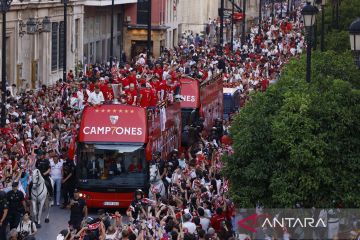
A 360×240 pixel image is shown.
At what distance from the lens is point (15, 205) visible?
24.0m

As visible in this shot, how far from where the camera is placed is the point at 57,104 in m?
37.7

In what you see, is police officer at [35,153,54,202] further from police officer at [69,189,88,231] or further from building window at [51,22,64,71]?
building window at [51,22,64,71]

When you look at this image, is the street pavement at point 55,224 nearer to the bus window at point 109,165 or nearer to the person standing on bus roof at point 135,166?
the bus window at point 109,165

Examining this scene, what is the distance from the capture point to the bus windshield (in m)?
27.9

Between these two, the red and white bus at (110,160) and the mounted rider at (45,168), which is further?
the red and white bus at (110,160)

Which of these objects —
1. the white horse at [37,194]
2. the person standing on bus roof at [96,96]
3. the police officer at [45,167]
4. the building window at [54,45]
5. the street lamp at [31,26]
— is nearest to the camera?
the white horse at [37,194]

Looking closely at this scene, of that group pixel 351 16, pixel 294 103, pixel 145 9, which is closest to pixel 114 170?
pixel 294 103

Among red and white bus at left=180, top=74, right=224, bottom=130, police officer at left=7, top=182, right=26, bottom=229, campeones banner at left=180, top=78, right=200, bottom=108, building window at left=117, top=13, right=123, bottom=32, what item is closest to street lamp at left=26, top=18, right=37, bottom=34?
red and white bus at left=180, top=74, right=224, bottom=130

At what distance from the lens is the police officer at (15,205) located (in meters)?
23.9

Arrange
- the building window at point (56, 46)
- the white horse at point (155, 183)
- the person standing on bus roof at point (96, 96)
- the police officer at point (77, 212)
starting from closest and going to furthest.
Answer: the police officer at point (77, 212), the white horse at point (155, 183), the person standing on bus roof at point (96, 96), the building window at point (56, 46)

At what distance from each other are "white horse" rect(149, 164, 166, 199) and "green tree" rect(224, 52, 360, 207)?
738cm

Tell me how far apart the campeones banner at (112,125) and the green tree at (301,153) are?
830 cm

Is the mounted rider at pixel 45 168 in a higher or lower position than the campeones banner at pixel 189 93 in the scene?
lower

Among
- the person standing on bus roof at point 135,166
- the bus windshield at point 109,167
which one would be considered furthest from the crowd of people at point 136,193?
the person standing on bus roof at point 135,166
